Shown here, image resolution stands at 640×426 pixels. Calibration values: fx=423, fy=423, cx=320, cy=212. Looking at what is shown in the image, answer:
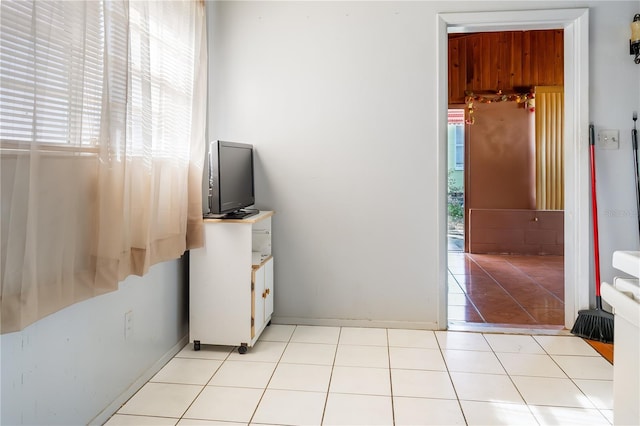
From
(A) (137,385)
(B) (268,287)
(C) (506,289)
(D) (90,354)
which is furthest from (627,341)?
(C) (506,289)

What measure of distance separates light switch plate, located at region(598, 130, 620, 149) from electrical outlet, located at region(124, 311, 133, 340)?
3036mm

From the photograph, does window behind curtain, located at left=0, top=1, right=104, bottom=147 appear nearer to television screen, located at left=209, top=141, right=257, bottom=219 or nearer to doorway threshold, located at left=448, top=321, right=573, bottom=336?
television screen, located at left=209, top=141, right=257, bottom=219

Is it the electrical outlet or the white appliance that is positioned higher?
the white appliance

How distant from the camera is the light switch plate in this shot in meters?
2.79

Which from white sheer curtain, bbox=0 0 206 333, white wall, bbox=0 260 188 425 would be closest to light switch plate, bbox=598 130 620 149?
white sheer curtain, bbox=0 0 206 333

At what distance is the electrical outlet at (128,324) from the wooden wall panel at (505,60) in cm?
521

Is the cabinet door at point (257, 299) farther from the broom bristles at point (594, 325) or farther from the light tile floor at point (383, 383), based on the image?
the broom bristles at point (594, 325)

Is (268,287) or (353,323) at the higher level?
(268,287)

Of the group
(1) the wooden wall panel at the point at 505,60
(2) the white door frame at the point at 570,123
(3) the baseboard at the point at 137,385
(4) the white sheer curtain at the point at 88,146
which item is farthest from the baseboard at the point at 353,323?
(1) the wooden wall panel at the point at 505,60

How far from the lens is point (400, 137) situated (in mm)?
2945

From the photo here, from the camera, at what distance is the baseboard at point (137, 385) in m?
1.81

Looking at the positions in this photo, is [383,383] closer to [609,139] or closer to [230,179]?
[230,179]

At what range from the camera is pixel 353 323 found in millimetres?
3033

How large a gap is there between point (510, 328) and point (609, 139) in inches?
56.3
